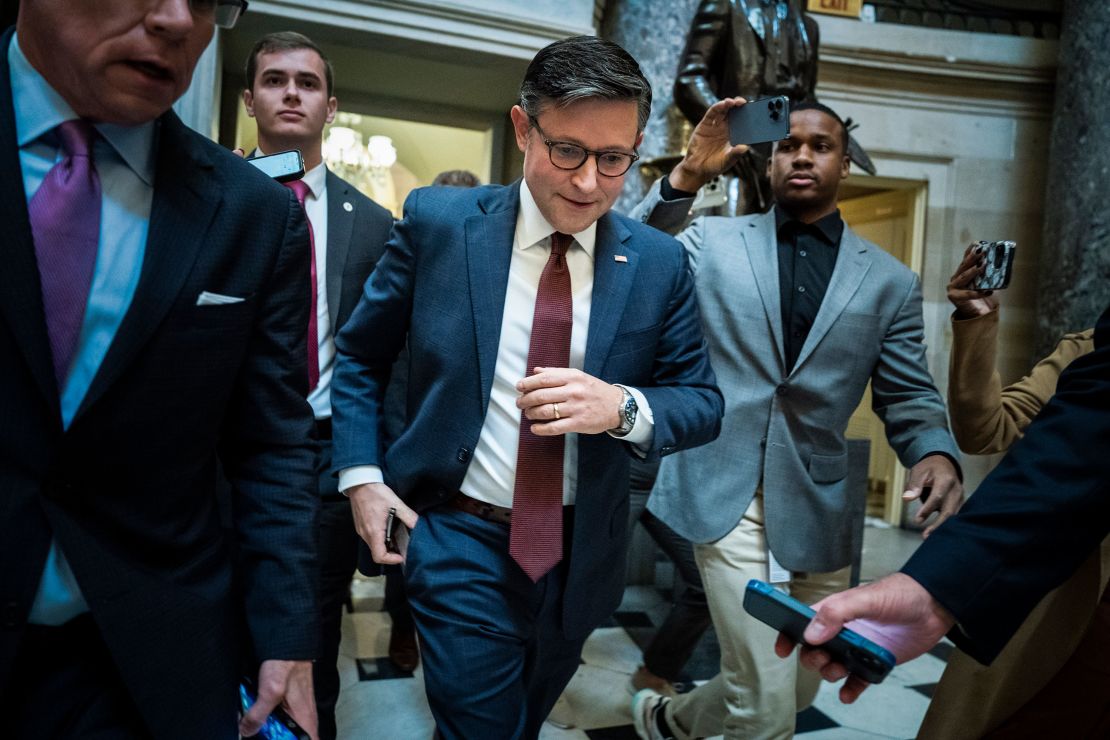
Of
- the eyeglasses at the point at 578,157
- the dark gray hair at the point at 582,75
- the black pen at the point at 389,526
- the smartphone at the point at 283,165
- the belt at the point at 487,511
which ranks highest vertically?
the dark gray hair at the point at 582,75

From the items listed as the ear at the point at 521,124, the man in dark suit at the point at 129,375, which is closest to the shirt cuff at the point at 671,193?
the ear at the point at 521,124

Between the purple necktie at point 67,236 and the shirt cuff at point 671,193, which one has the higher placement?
the shirt cuff at point 671,193

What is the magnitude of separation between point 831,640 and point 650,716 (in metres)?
1.93

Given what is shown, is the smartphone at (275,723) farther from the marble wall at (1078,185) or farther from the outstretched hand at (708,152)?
the marble wall at (1078,185)

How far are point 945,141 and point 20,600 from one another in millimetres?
7339

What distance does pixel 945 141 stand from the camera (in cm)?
686

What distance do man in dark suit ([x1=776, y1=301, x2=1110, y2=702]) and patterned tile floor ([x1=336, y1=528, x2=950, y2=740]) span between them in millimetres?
2088

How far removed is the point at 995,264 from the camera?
2045mm

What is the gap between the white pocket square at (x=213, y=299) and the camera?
108 cm

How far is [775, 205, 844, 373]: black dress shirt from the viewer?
240 centimetres

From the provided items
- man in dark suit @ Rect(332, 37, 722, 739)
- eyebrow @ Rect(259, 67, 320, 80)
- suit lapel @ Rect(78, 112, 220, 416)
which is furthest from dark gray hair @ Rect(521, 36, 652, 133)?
eyebrow @ Rect(259, 67, 320, 80)

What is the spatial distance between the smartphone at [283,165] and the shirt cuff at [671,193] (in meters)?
1.05

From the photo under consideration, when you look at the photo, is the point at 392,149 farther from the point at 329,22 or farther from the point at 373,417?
the point at 373,417

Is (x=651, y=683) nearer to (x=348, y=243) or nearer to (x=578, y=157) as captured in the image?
(x=348, y=243)
